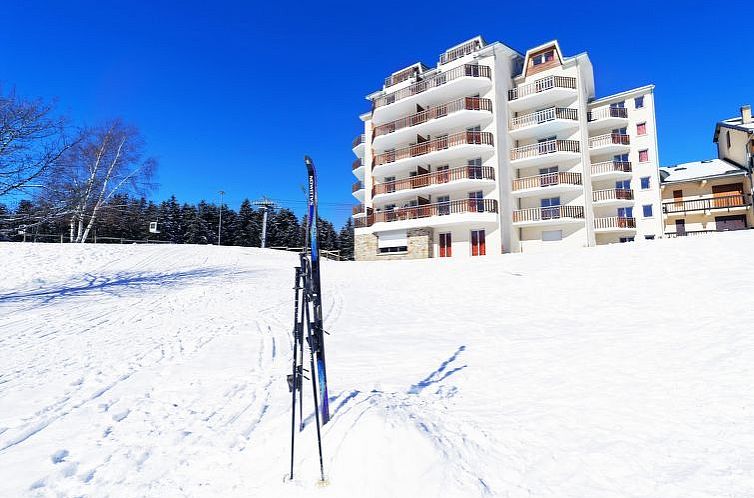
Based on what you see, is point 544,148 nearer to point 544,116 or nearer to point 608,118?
point 544,116

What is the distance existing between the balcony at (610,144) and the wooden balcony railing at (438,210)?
37.6 ft

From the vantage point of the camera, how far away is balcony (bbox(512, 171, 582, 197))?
26156 millimetres

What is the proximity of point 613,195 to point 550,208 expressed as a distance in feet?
20.3

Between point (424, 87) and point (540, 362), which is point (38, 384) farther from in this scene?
point (424, 87)

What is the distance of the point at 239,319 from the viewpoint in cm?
987

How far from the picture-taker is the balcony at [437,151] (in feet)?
89.0

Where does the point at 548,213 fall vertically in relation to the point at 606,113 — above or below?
below

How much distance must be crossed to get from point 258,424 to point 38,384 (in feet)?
12.2

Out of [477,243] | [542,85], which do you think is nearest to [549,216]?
[477,243]

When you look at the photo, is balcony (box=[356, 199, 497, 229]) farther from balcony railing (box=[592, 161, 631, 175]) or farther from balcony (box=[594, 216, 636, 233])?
balcony railing (box=[592, 161, 631, 175])

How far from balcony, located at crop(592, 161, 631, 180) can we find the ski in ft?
105

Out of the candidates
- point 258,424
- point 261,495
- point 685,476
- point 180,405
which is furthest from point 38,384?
point 685,476

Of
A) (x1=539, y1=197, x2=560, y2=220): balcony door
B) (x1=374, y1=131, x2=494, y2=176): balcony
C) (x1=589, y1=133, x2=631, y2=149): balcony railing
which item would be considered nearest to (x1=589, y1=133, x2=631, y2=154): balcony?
(x1=589, y1=133, x2=631, y2=149): balcony railing

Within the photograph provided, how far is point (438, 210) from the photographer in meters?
27.7
